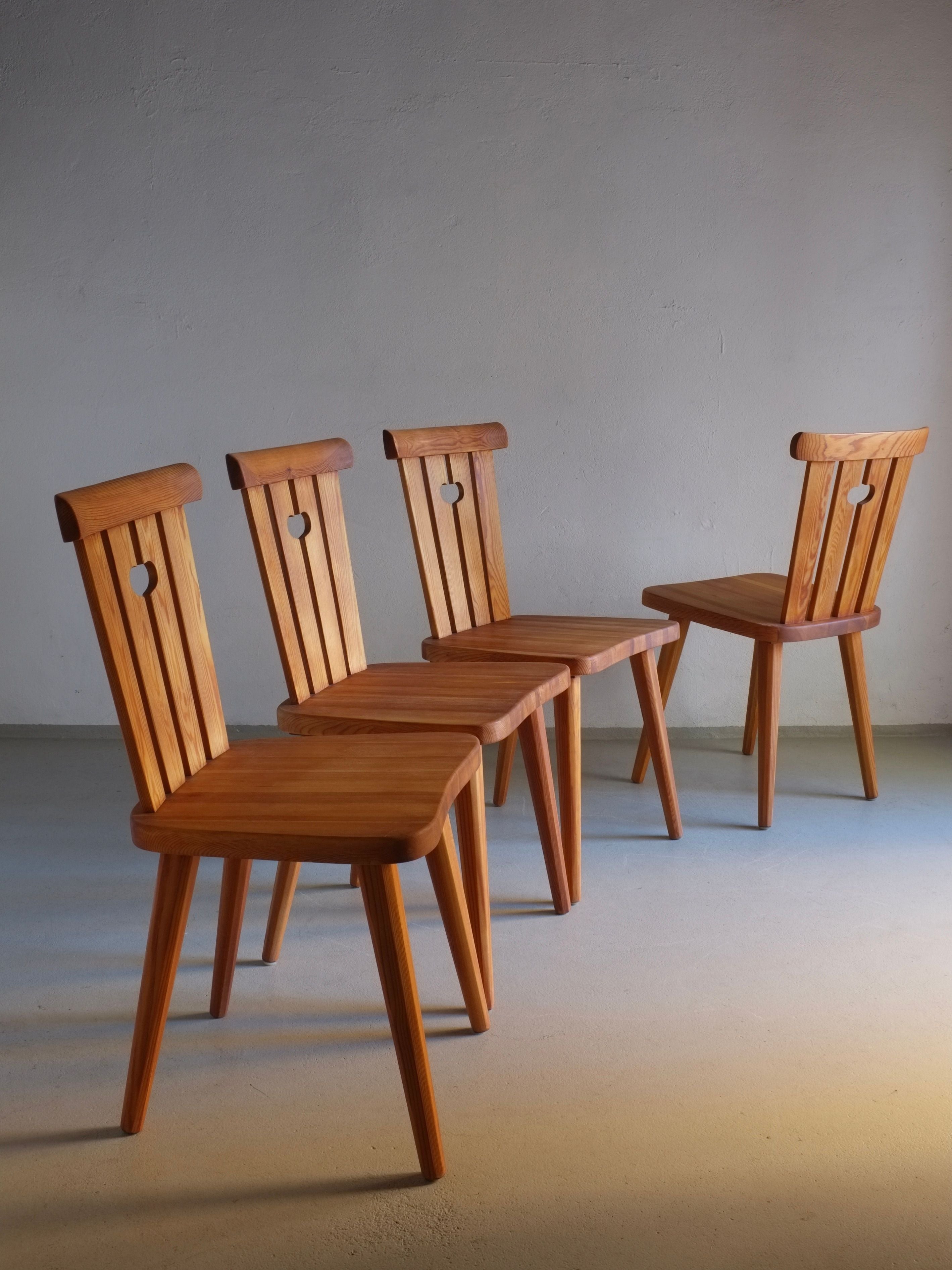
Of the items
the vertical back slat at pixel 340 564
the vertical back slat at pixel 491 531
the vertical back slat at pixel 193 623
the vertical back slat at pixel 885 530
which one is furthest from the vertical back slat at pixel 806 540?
the vertical back slat at pixel 193 623

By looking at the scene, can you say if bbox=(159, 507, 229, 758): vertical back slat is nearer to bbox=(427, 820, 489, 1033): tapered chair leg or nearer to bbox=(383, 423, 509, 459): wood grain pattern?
bbox=(427, 820, 489, 1033): tapered chair leg

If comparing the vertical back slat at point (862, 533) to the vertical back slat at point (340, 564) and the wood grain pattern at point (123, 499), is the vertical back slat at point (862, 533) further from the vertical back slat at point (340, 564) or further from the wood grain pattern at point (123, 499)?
the wood grain pattern at point (123, 499)

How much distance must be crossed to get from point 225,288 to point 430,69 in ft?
2.58

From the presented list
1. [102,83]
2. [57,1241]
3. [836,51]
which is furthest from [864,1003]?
[102,83]

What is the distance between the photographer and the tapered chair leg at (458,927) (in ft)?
5.33

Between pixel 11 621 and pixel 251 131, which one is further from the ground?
pixel 251 131

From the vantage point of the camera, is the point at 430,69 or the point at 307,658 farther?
the point at 430,69

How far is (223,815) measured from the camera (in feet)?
4.87

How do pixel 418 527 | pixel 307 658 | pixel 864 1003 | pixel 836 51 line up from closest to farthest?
pixel 864 1003 → pixel 307 658 → pixel 418 527 → pixel 836 51

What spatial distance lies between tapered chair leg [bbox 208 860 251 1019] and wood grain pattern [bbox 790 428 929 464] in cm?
135

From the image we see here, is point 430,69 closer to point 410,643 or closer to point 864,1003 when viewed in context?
point 410,643

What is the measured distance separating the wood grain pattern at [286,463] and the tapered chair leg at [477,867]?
0.60 m

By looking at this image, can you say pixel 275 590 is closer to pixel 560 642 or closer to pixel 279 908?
pixel 279 908

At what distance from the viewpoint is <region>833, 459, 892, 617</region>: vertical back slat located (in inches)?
102
